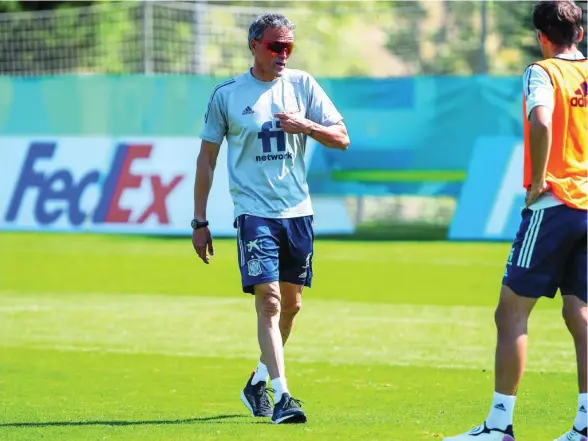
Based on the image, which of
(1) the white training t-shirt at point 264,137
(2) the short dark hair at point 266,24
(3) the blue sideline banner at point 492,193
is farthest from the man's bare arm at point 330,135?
(3) the blue sideline banner at point 492,193

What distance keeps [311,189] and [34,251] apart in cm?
487

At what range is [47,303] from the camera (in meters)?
14.5

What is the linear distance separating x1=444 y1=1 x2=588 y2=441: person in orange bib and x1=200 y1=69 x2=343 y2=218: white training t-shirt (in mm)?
1831

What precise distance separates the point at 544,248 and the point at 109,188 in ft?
57.5

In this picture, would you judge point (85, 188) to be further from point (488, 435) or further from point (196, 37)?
point (488, 435)

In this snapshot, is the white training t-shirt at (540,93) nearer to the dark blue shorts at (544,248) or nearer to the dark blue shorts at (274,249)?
the dark blue shorts at (544,248)

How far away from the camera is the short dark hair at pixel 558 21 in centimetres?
632

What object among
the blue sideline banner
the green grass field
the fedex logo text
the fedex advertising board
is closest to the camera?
the green grass field

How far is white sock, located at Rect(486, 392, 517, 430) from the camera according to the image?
6.41 m

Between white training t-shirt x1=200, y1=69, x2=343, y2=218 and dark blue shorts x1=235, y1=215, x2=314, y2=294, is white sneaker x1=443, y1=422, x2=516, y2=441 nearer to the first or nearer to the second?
dark blue shorts x1=235, y1=215, x2=314, y2=294

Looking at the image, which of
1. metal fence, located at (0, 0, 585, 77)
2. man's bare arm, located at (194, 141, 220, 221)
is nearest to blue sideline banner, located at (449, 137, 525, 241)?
metal fence, located at (0, 0, 585, 77)

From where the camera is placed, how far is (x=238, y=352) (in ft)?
35.8

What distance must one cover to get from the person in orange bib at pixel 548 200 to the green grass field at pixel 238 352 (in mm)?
721

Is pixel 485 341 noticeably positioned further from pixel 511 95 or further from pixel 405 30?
pixel 405 30
